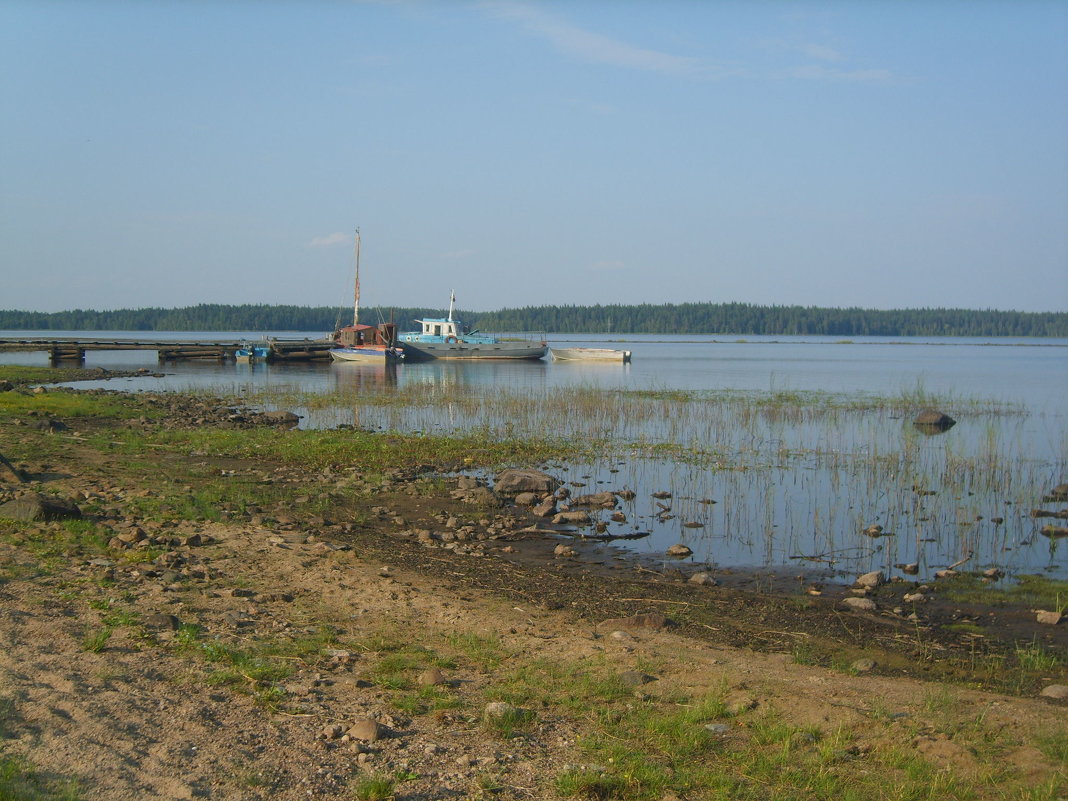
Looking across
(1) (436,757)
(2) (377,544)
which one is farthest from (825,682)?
(2) (377,544)

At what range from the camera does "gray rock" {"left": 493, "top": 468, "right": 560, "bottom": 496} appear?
1406cm

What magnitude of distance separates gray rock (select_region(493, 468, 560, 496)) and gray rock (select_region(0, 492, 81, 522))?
20.5 feet

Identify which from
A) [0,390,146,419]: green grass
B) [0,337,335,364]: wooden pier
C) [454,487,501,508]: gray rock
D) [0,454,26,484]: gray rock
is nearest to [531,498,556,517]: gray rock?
[454,487,501,508]: gray rock

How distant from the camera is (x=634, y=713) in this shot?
5.51 metres

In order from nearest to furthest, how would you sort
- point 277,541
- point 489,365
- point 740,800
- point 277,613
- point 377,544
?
point 740,800, point 277,613, point 277,541, point 377,544, point 489,365

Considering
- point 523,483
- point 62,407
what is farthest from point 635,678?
point 62,407

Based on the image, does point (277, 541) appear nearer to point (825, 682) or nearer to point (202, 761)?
point (202, 761)

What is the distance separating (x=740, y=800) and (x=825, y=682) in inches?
83.6

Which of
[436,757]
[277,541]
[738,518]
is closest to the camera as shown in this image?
[436,757]

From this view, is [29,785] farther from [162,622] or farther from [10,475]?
[10,475]

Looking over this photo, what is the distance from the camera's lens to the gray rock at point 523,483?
14058 mm

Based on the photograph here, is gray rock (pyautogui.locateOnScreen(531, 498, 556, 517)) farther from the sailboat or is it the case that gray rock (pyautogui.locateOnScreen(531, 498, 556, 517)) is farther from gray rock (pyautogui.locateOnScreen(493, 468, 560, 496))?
the sailboat

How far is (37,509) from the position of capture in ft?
30.9

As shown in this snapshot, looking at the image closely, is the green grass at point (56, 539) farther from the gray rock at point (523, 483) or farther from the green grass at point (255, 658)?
the gray rock at point (523, 483)
